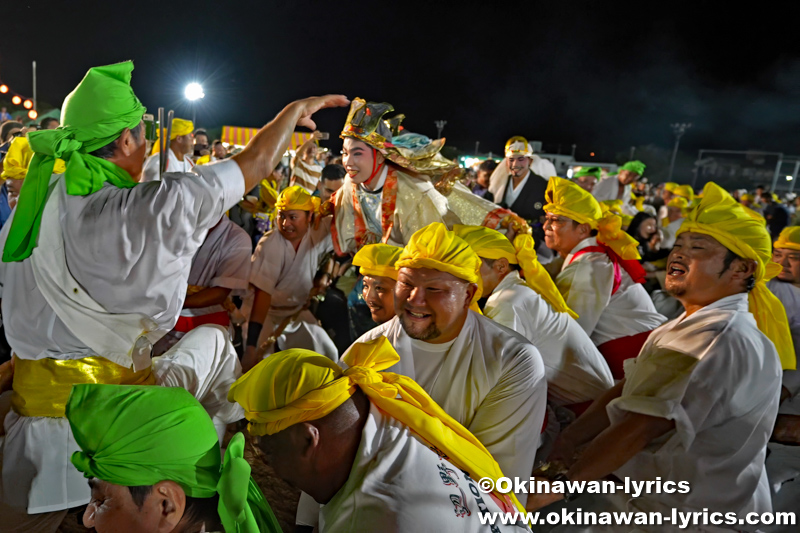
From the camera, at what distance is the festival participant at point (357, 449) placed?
1.25 m

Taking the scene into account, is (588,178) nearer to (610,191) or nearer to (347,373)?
(610,191)

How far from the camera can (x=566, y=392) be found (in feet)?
10.4

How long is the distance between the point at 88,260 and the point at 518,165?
5552mm

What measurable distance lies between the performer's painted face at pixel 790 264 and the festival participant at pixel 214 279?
12.7 ft

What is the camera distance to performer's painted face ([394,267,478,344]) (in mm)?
2410

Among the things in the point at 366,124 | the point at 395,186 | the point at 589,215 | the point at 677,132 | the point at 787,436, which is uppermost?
the point at 677,132

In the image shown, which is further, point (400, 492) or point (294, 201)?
point (294, 201)

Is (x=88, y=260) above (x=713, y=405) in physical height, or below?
above

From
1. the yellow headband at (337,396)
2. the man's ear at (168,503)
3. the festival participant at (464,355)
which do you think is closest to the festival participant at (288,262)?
the festival participant at (464,355)

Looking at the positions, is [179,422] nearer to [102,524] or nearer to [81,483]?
[102,524]

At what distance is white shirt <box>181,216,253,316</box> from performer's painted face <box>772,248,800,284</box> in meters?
3.85

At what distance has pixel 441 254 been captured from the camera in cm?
242

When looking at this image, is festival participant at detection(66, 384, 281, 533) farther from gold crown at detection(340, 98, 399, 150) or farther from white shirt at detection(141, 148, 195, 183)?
white shirt at detection(141, 148, 195, 183)

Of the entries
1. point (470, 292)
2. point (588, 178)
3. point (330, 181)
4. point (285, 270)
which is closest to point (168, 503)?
point (470, 292)
